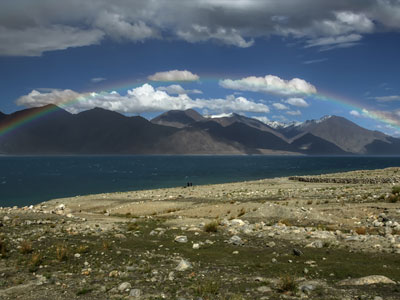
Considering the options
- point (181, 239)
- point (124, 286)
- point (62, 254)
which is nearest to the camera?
point (124, 286)

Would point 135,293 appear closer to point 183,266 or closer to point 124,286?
point 124,286

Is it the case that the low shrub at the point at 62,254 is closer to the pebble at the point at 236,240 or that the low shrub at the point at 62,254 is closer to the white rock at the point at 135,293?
the white rock at the point at 135,293

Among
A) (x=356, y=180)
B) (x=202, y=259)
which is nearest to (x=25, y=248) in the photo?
(x=202, y=259)

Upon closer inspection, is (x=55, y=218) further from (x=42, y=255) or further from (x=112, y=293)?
(x=112, y=293)

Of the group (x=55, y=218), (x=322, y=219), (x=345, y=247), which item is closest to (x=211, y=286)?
(x=345, y=247)

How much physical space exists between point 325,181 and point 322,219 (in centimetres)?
4501

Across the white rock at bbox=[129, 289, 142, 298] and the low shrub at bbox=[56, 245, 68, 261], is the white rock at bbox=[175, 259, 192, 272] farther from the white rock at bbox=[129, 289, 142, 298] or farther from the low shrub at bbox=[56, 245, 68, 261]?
the low shrub at bbox=[56, 245, 68, 261]

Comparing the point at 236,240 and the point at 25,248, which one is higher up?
the point at 25,248

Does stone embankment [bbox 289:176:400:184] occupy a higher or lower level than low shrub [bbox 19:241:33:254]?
lower

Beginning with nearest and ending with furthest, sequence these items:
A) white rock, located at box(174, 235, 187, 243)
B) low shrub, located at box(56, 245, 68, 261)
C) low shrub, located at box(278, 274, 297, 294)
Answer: low shrub, located at box(278, 274, 297, 294), low shrub, located at box(56, 245, 68, 261), white rock, located at box(174, 235, 187, 243)

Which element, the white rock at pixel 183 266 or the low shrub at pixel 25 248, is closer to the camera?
the white rock at pixel 183 266

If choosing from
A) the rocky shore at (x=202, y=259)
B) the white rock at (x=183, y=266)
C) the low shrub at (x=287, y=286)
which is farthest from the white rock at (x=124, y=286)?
the low shrub at (x=287, y=286)

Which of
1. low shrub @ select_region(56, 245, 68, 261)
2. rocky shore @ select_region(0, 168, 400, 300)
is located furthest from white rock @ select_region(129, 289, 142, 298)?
low shrub @ select_region(56, 245, 68, 261)

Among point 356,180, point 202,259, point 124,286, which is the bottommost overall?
point 356,180
